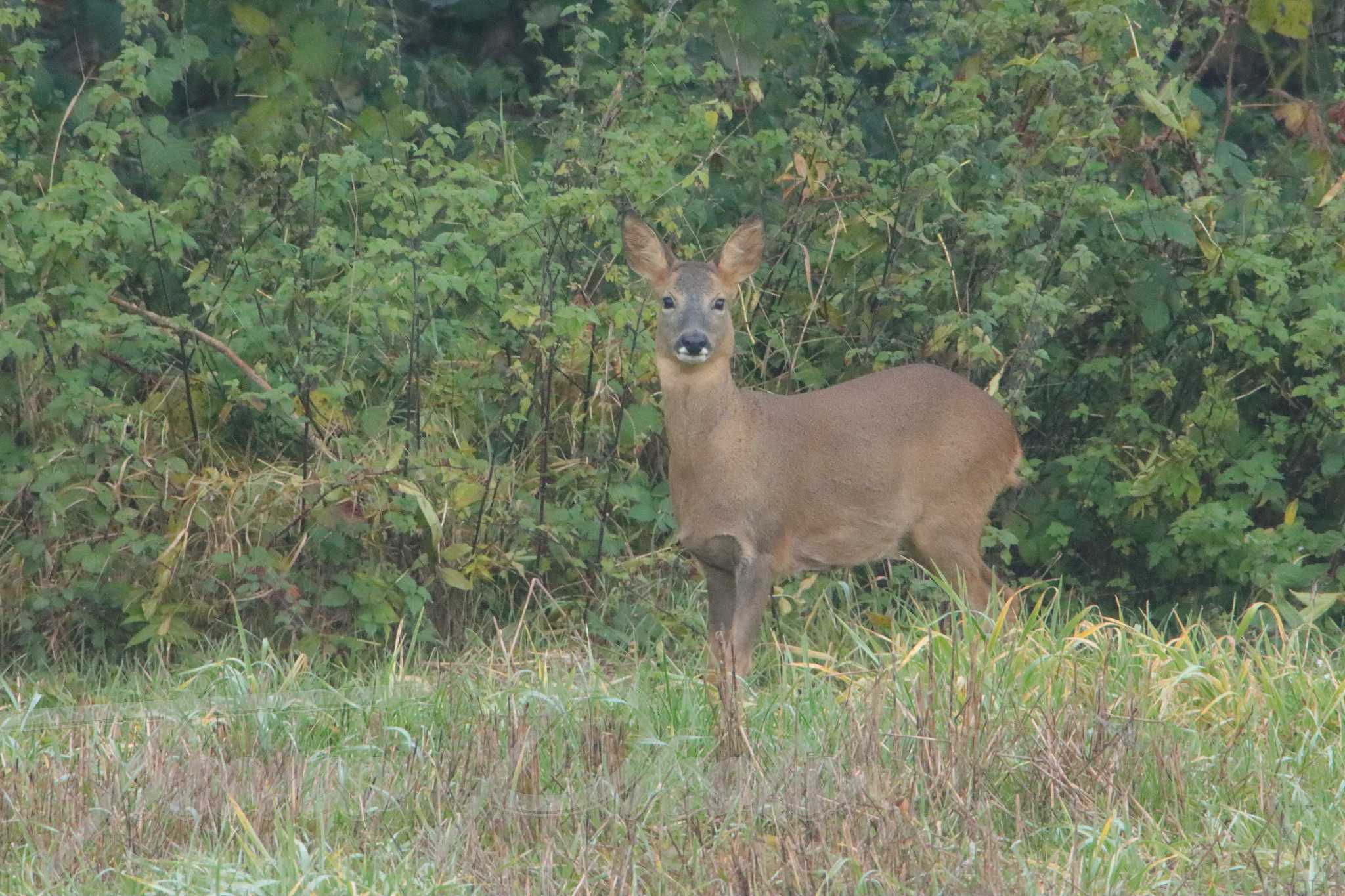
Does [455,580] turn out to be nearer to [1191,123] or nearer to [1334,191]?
[1191,123]

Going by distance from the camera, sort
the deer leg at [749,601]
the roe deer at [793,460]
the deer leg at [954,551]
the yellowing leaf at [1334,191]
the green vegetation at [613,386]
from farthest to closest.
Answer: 1. the yellowing leaf at [1334,191]
2. the deer leg at [954,551]
3. the roe deer at [793,460]
4. the deer leg at [749,601]
5. the green vegetation at [613,386]

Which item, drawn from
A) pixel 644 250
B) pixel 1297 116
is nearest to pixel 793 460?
pixel 644 250

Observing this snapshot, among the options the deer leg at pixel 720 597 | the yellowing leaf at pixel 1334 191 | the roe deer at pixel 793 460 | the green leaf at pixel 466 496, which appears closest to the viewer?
the roe deer at pixel 793 460

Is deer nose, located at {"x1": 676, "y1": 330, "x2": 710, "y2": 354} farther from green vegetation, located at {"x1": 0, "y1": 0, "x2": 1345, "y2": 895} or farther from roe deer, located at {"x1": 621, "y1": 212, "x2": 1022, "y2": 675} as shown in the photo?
green vegetation, located at {"x1": 0, "y1": 0, "x2": 1345, "y2": 895}

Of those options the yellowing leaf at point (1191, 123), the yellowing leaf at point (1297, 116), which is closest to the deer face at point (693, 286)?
the yellowing leaf at point (1191, 123)

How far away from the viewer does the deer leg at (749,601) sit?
6.03 meters

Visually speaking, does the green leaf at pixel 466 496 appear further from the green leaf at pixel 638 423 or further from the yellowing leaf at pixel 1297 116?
the yellowing leaf at pixel 1297 116

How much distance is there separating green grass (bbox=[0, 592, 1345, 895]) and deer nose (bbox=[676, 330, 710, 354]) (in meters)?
1.08

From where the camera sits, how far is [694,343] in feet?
19.8

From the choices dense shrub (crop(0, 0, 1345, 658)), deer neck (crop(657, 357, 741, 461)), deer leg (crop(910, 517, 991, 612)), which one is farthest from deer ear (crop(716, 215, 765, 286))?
deer leg (crop(910, 517, 991, 612))

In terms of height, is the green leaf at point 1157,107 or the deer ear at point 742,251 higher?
the green leaf at point 1157,107

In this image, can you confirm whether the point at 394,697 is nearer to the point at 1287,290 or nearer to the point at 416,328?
the point at 416,328

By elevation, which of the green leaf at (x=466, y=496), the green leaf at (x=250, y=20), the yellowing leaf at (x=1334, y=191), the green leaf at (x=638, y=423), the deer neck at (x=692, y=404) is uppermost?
the green leaf at (x=250, y=20)

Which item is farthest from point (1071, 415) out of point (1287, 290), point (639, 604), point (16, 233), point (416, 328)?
point (16, 233)
